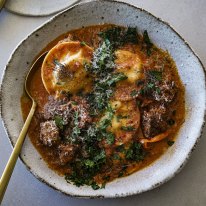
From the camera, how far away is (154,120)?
9.18 ft

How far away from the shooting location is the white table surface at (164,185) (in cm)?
296

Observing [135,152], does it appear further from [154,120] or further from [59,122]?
[59,122]

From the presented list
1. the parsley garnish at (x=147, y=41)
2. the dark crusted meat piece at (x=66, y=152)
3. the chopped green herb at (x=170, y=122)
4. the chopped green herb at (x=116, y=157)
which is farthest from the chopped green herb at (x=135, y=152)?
the parsley garnish at (x=147, y=41)

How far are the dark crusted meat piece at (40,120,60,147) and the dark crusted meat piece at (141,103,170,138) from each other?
0.54 m

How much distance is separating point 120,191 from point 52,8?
1290 mm

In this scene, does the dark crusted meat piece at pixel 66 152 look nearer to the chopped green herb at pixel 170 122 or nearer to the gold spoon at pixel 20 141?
the gold spoon at pixel 20 141

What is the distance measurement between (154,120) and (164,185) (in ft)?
1.53

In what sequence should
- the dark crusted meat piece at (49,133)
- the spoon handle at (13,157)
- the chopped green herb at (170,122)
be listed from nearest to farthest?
the spoon handle at (13,157), the dark crusted meat piece at (49,133), the chopped green herb at (170,122)

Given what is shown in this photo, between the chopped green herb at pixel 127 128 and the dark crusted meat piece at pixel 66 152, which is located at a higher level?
the chopped green herb at pixel 127 128

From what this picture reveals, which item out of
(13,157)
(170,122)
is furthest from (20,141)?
(170,122)

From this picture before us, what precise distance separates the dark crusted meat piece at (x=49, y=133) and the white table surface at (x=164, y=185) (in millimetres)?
318

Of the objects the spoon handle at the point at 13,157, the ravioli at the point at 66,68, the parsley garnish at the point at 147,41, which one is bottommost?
the spoon handle at the point at 13,157

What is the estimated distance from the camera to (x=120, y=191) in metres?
2.79

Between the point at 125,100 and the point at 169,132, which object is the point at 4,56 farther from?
the point at 169,132
